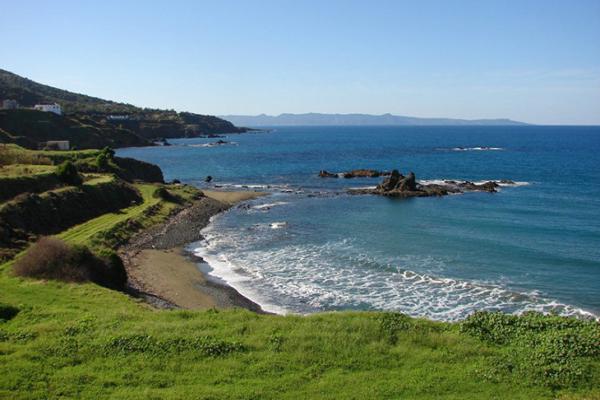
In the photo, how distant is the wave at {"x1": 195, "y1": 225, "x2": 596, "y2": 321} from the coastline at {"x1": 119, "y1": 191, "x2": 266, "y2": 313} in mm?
1565

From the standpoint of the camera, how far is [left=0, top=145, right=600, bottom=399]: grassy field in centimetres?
1636

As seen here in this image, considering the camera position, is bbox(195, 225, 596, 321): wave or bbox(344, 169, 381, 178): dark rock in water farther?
bbox(344, 169, 381, 178): dark rock in water

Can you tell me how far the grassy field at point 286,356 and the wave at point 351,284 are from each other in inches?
417

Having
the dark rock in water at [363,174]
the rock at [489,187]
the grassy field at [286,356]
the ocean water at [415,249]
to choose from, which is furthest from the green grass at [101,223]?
the rock at [489,187]

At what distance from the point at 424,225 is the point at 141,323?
42.1m

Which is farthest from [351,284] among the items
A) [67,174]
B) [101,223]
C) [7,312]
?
[67,174]

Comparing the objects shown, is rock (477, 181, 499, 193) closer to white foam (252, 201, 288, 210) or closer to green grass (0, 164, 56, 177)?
white foam (252, 201, 288, 210)

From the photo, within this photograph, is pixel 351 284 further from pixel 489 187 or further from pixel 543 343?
pixel 489 187

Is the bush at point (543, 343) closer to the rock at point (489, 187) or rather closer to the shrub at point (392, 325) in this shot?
the shrub at point (392, 325)

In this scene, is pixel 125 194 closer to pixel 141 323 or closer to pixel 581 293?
pixel 141 323

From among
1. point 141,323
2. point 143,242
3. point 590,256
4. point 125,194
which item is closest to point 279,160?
point 125,194

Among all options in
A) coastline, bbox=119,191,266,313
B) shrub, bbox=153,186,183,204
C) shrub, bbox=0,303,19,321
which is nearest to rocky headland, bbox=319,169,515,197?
shrub, bbox=153,186,183,204

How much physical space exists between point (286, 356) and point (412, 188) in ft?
221

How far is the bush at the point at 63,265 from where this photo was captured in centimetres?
3016
